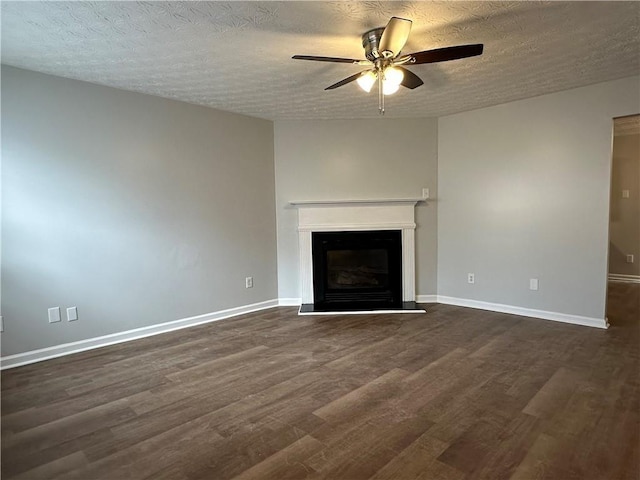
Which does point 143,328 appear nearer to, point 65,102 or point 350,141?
point 65,102

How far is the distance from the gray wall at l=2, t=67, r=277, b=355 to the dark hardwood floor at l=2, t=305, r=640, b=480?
53cm

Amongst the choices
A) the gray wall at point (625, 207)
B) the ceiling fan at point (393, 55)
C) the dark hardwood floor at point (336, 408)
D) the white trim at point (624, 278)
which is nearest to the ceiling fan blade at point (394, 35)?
the ceiling fan at point (393, 55)

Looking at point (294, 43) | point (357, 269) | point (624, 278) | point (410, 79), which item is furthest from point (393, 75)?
point (624, 278)

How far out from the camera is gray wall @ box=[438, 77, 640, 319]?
139 inches

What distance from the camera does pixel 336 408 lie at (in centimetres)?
217

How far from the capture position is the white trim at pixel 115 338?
2.91 meters

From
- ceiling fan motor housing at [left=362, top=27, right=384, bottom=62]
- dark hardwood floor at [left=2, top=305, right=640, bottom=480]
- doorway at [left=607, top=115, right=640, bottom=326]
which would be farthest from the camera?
doorway at [left=607, top=115, right=640, bottom=326]

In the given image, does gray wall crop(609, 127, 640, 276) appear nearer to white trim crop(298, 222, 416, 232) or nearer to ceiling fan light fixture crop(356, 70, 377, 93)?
white trim crop(298, 222, 416, 232)

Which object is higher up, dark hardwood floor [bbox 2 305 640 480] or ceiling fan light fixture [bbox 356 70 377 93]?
ceiling fan light fixture [bbox 356 70 377 93]

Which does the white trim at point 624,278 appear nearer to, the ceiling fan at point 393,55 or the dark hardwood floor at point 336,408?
the dark hardwood floor at point 336,408

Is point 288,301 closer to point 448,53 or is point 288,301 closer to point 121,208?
point 121,208

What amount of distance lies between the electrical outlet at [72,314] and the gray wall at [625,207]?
7285 mm

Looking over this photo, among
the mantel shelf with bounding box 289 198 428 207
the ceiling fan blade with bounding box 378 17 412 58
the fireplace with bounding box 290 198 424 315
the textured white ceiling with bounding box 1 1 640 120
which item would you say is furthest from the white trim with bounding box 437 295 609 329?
the ceiling fan blade with bounding box 378 17 412 58

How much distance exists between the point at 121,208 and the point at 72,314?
1.04 meters
